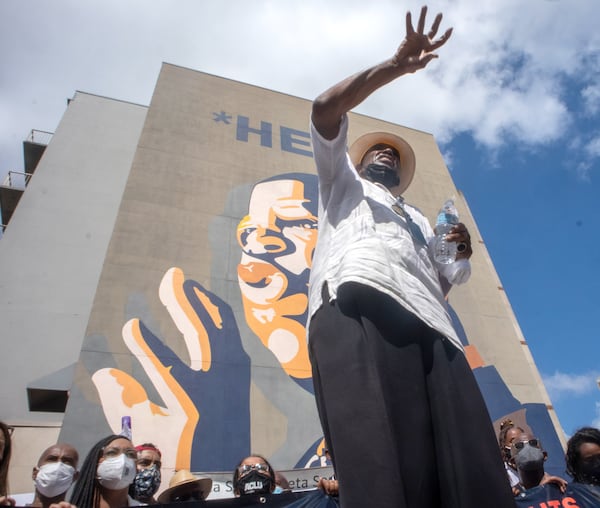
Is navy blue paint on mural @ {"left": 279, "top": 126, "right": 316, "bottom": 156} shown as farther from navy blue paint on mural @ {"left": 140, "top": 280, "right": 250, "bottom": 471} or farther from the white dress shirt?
the white dress shirt

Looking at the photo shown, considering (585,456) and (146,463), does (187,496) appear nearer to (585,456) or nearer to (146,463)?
(146,463)

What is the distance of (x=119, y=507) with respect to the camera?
9.05ft

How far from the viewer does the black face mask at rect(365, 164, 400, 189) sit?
5.66 ft

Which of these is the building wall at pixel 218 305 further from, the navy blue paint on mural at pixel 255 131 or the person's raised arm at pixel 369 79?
the person's raised arm at pixel 369 79

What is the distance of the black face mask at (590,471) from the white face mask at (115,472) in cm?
314

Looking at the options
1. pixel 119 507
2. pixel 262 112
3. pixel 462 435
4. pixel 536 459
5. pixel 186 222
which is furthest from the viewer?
pixel 262 112

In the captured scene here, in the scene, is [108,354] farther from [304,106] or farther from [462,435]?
[304,106]

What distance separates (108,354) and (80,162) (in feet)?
21.2

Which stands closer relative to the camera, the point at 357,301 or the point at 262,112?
the point at 357,301

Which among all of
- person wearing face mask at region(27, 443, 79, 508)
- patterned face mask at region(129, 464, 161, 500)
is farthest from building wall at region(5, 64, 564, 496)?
person wearing face mask at region(27, 443, 79, 508)

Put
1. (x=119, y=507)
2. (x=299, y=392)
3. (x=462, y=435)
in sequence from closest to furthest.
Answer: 1. (x=462, y=435)
2. (x=119, y=507)
3. (x=299, y=392)

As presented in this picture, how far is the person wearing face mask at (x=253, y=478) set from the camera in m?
3.37

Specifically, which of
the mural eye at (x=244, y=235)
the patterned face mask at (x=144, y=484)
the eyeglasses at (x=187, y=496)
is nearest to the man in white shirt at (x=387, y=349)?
the patterned face mask at (x=144, y=484)

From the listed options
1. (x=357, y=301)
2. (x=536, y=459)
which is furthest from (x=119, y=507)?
(x=536, y=459)
